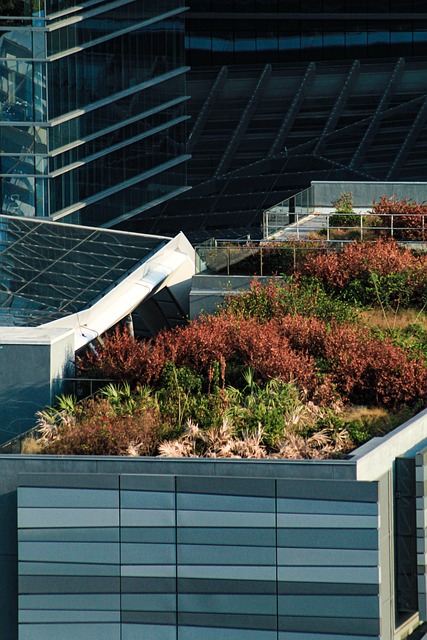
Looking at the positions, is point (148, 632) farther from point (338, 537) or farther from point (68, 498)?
point (338, 537)

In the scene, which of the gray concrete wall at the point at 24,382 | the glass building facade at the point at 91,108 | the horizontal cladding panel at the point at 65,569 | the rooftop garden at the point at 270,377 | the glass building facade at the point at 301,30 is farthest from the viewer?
the glass building facade at the point at 301,30

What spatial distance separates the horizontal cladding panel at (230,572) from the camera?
2342 cm

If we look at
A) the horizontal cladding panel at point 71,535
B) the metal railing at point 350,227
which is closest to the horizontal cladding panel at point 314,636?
the horizontal cladding panel at point 71,535

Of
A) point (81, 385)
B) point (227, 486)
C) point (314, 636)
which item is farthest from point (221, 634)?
point (81, 385)

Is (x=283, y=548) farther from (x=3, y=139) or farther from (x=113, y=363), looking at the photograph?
(x=3, y=139)

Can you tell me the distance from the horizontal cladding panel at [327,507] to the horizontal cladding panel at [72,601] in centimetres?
310

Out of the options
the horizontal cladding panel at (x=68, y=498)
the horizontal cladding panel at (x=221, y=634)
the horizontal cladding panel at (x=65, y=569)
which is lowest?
the horizontal cladding panel at (x=221, y=634)

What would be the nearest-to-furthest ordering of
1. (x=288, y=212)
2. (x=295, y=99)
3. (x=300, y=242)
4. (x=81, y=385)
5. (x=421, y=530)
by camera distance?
(x=421, y=530), (x=81, y=385), (x=300, y=242), (x=288, y=212), (x=295, y=99)

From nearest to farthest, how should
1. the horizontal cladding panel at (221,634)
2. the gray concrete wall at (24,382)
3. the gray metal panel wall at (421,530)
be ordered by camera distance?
1. the horizontal cladding panel at (221,634)
2. the gray metal panel wall at (421,530)
3. the gray concrete wall at (24,382)

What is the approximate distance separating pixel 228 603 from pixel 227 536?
41.4 inches

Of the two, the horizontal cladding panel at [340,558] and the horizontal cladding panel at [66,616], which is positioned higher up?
the horizontal cladding panel at [340,558]

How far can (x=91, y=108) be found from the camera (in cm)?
5344

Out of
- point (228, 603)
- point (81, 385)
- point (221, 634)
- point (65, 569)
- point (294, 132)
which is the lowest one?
point (221, 634)

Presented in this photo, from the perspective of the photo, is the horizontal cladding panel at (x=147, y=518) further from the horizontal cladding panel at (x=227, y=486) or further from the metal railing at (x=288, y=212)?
the metal railing at (x=288, y=212)
